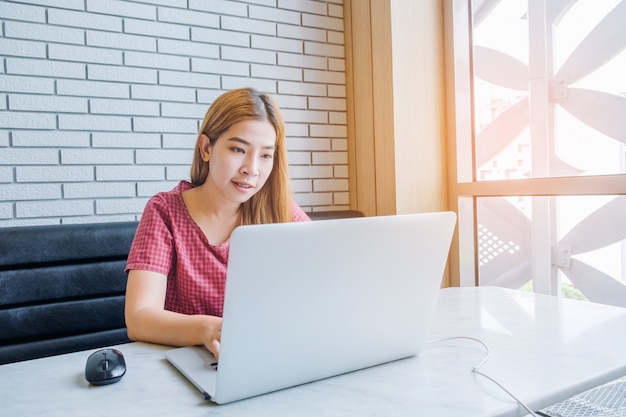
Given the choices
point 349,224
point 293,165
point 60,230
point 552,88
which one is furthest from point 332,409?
point 552,88

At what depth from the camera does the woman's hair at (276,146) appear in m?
1.40

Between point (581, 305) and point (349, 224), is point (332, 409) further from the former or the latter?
point (581, 305)

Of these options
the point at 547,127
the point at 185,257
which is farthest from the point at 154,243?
the point at 547,127

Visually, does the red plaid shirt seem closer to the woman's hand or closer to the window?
the woman's hand

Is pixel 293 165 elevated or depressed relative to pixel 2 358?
elevated

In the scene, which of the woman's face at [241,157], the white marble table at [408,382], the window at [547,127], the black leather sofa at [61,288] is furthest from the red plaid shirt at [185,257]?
the window at [547,127]

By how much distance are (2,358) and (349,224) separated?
1434mm

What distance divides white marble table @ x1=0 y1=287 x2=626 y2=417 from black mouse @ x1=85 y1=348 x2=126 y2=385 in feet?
0.04

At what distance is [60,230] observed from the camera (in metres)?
1.70

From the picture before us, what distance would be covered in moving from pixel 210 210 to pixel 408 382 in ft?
2.76

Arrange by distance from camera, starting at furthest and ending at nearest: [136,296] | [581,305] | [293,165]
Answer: [293,165], [581,305], [136,296]

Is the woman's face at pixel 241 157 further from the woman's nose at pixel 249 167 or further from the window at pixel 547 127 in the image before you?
the window at pixel 547 127

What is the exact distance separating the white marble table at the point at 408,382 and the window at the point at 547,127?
1189 mm

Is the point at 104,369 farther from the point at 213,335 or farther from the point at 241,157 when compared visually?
the point at 241,157
